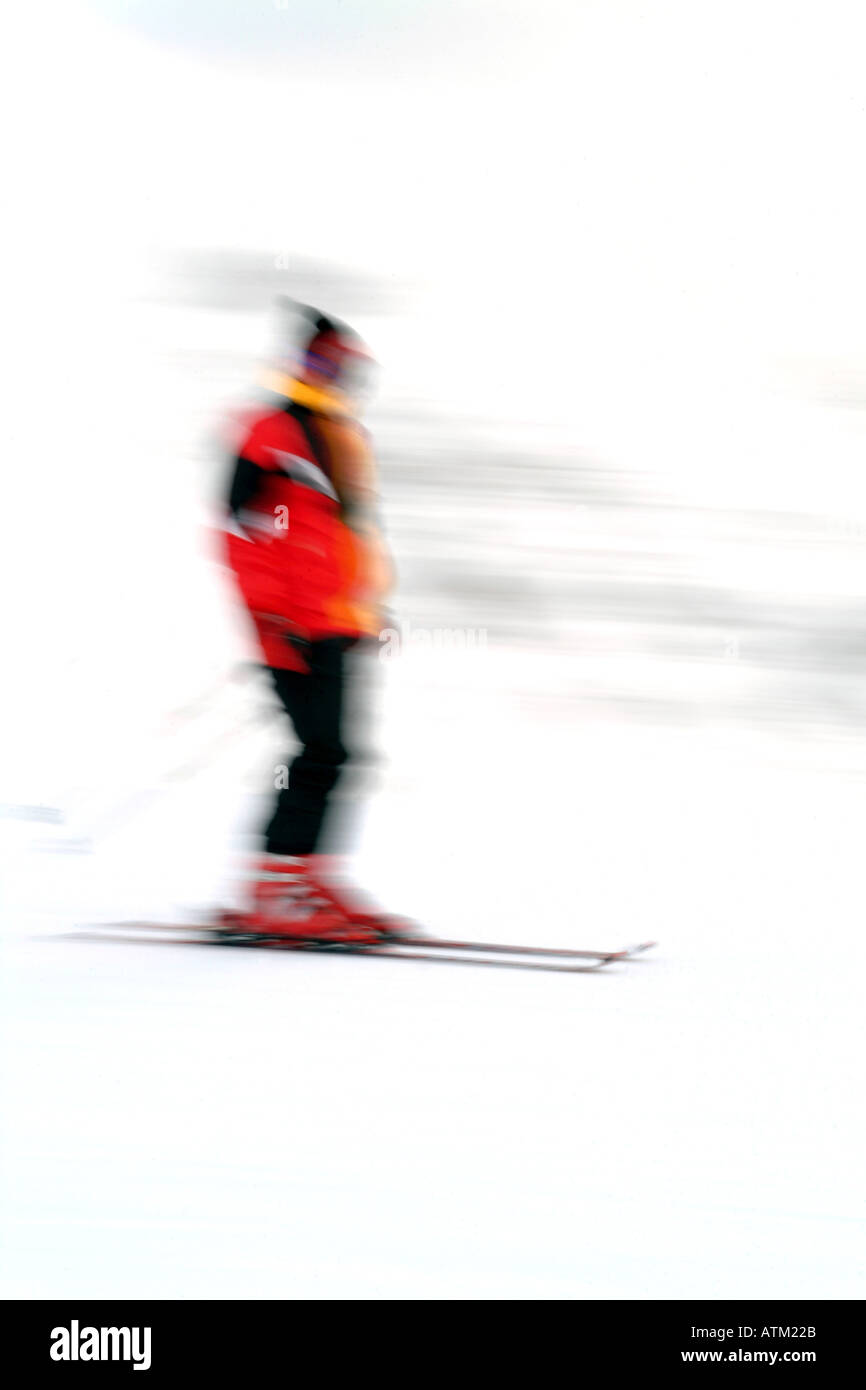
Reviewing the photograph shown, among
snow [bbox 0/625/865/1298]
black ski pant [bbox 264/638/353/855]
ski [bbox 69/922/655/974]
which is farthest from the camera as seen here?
black ski pant [bbox 264/638/353/855]

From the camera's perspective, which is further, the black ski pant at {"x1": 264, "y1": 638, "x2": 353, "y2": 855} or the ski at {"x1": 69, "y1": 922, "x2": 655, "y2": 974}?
the black ski pant at {"x1": 264, "y1": 638, "x2": 353, "y2": 855}

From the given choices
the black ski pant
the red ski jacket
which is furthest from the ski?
the red ski jacket

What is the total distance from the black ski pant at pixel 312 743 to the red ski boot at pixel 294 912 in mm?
30

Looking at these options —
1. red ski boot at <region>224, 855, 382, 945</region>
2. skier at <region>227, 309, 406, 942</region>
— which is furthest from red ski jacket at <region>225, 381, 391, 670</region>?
red ski boot at <region>224, 855, 382, 945</region>

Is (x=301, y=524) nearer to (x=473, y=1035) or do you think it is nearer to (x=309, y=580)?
(x=309, y=580)

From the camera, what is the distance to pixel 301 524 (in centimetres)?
247

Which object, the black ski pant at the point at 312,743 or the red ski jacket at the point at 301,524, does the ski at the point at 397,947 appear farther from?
the red ski jacket at the point at 301,524

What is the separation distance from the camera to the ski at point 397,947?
95.8 inches

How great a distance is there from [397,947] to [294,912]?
0.58 ft

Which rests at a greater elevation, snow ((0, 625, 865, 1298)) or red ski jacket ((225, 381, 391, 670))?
red ski jacket ((225, 381, 391, 670))

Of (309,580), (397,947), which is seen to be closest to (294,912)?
(397,947)

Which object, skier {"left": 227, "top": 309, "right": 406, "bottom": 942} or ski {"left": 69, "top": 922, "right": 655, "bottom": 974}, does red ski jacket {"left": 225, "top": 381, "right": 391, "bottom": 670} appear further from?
ski {"left": 69, "top": 922, "right": 655, "bottom": 974}

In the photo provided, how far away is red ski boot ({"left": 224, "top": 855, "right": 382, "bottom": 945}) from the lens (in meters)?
2.47

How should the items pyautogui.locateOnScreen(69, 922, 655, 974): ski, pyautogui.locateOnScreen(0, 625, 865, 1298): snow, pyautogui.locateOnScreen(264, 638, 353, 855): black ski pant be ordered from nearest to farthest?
pyautogui.locateOnScreen(0, 625, 865, 1298): snow, pyautogui.locateOnScreen(69, 922, 655, 974): ski, pyautogui.locateOnScreen(264, 638, 353, 855): black ski pant
